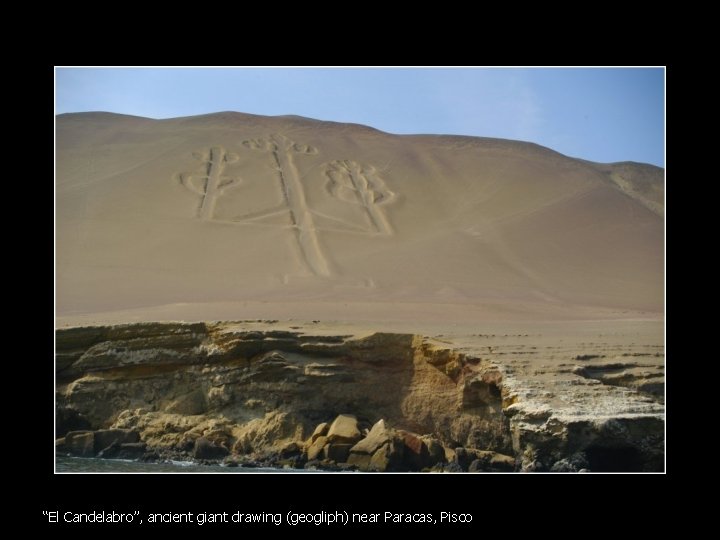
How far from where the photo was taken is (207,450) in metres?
15.6

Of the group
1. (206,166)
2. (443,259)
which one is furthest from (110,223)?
(443,259)

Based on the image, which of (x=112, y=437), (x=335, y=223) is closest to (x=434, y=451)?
(x=112, y=437)

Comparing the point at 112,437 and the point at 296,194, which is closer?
the point at 112,437

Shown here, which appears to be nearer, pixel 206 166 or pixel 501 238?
pixel 501 238

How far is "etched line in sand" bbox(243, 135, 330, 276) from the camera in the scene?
29531 millimetres

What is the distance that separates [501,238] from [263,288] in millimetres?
10441

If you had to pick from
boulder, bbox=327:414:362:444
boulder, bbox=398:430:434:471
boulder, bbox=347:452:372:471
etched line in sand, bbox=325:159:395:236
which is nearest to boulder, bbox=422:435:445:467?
boulder, bbox=398:430:434:471

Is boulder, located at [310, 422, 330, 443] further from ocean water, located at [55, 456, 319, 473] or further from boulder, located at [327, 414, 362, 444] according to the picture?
ocean water, located at [55, 456, 319, 473]

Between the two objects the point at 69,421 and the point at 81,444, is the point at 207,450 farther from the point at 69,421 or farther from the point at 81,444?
the point at 69,421

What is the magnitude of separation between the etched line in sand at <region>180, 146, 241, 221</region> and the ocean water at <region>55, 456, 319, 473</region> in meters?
17.5

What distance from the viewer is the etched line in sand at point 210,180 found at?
33.3 metres

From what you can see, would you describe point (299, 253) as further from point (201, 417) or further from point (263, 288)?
point (201, 417)

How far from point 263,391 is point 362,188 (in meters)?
20.9

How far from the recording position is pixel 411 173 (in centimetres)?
3888
